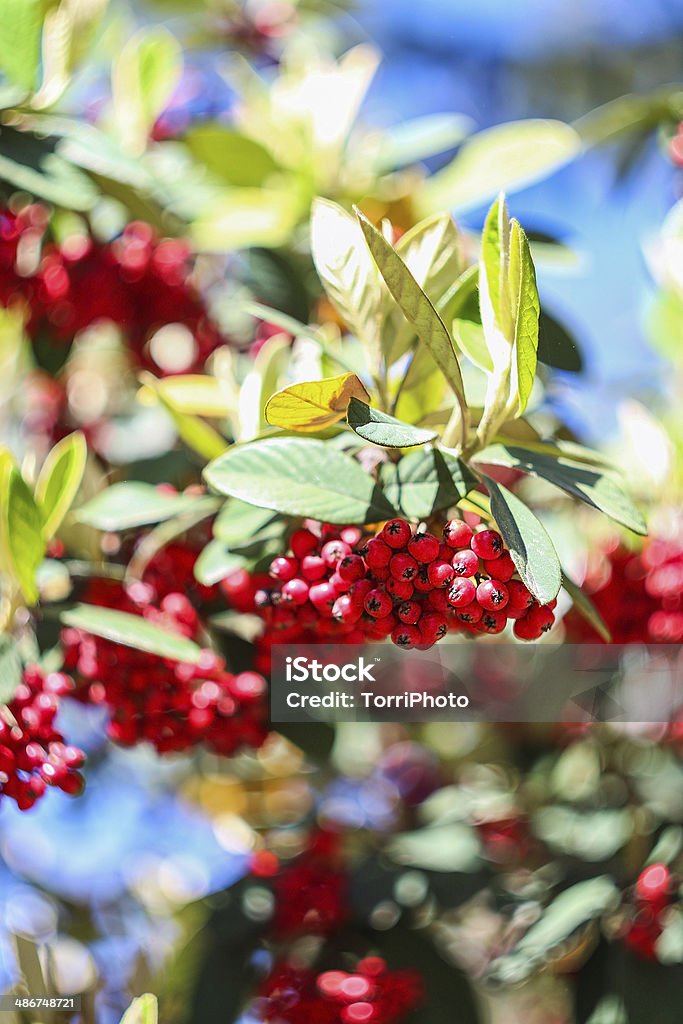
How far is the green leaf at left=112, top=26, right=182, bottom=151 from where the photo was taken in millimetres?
1061

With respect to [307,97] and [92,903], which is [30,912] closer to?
[92,903]

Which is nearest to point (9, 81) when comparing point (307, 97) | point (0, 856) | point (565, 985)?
point (307, 97)

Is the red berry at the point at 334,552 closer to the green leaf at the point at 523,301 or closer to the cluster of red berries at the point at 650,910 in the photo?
the green leaf at the point at 523,301

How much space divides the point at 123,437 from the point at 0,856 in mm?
473

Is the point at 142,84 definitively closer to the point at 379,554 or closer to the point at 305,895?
the point at 379,554

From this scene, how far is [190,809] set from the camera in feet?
3.92

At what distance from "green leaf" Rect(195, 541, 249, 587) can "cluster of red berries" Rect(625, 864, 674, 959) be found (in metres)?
0.49

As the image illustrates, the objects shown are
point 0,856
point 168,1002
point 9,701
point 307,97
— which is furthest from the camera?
point 307,97

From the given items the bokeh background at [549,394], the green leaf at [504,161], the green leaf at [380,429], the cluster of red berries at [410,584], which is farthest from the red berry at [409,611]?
the green leaf at [504,161]

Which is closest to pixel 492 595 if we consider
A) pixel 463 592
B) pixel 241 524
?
pixel 463 592

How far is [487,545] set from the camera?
1.88 ft

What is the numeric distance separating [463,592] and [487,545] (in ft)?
0.10

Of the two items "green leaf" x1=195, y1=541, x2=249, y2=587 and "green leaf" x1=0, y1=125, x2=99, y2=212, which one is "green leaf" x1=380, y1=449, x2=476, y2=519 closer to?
"green leaf" x1=195, y1=541, x2=249, y2=587

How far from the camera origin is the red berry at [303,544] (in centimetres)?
67
